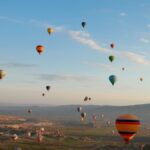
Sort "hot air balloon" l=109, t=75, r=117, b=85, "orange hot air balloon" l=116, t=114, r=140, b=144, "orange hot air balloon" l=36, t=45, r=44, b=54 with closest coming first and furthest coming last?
"orange hot air balloon" l=116, t=114, r=140, b=144
"hot air balloon" l=109, t=75, r=117, b=85
"orange hot air balloon" l=36, t=45, r=44, b=54

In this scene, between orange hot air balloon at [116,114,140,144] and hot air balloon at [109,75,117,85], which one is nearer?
orange hot air balloon at [116,114,140,144]

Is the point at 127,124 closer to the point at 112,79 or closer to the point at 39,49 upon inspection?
the point at 112,79

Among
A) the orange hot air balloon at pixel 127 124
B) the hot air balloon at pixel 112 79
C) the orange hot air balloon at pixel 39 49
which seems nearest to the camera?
the orange hot air balloon at pixel 127 124

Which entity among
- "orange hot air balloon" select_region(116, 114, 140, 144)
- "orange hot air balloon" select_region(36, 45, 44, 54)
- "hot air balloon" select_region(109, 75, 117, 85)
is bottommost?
"orange hot air balloon" select_region(116, 114, 140, 144)

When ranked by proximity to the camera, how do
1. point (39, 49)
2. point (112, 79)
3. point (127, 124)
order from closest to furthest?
point (127, 124), point (112, 79), point (39, 49)

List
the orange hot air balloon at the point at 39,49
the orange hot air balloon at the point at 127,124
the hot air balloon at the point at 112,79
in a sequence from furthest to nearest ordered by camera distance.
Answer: the orange hot air balloon at the point at 39,49, the hot air balloon at the point at 112,79, the orange hot air balloon at the point at 127,124

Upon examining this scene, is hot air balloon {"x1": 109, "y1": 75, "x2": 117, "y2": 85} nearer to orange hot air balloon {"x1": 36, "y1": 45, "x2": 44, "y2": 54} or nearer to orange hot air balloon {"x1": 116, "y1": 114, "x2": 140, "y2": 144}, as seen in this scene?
orange hot air balloon {"x1": 36, "y1": 45, "x2": 44, "y2": 54}

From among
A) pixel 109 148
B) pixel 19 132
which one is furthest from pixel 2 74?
pixel 19 132

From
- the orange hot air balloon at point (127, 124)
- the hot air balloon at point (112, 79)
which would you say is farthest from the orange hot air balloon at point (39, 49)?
the orange hot air balloon at point (127, 124)

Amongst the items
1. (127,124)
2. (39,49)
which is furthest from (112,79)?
(127,124)

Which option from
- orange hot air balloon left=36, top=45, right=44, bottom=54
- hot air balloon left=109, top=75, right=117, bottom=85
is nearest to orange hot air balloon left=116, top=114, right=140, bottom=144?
hot air balloon left=109, top=75, right=117, bottom=85

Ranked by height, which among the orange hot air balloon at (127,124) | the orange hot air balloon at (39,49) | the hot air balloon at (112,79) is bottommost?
the orange hot air balloon at (127,124)

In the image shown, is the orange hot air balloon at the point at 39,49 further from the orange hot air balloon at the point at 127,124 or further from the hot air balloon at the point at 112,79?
the orange hot air balloon at the point at 127,124
